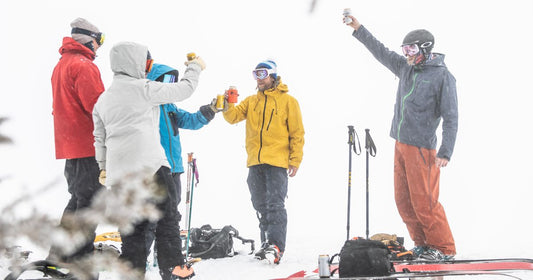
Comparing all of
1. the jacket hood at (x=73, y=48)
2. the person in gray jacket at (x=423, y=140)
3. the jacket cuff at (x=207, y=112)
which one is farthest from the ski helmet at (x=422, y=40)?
the jacket hood at (x=73, y=48)

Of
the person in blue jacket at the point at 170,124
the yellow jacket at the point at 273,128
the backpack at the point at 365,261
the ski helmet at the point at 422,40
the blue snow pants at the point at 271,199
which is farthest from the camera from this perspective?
the yellow jacket at the point at 273,128

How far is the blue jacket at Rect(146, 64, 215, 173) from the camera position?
3.57 m

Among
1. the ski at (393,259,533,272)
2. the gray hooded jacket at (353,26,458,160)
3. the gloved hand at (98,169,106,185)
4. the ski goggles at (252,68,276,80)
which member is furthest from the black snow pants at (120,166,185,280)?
the gray hooded jacket at (353,26,458,160)

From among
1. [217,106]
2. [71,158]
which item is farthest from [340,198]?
[71,158]

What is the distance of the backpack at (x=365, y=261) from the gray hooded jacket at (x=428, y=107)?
1.52 meters

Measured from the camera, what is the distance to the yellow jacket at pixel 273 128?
430 cm

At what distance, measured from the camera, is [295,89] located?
58.1 feet

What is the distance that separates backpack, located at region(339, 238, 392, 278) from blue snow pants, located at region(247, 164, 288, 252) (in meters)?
1.65

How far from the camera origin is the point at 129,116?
2.72 meters

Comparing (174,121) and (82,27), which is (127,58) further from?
(174,121)

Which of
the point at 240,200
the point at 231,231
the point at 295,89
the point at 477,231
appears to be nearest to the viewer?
the point at 231,231

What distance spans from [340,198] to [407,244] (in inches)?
221

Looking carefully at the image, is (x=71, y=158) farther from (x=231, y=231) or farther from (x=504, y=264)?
(x=504, y=264)

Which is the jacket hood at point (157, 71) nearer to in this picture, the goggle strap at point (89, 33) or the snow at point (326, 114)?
the goggle strap at point (89, 33)
